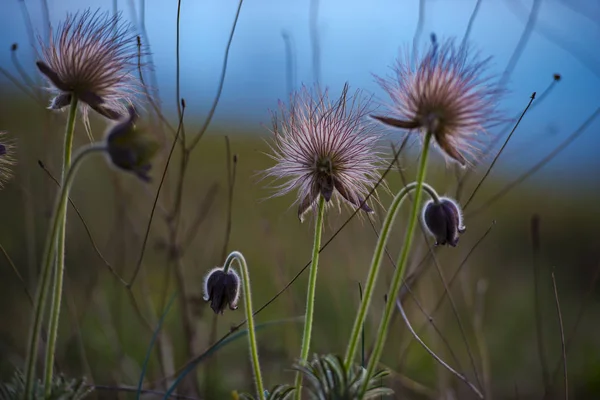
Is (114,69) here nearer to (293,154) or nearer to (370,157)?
(293,154)

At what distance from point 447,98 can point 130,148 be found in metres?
0.77

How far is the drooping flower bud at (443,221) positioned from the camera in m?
1.50

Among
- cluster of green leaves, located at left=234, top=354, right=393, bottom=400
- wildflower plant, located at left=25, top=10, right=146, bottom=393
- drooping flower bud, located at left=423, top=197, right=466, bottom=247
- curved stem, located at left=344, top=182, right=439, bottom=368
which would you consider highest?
wildflower plant, located at left=25, top=10, right=146, bottom=393

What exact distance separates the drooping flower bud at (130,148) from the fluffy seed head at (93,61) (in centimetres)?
38

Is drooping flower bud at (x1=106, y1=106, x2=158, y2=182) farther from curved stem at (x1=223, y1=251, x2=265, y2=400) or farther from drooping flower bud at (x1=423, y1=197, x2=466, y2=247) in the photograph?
drooping flower bud at (x1=423, y1=197, x2=466, y2=247)

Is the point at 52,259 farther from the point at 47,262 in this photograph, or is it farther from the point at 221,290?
the point at 221,290

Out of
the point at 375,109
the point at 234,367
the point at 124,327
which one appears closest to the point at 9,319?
the point at 124,327

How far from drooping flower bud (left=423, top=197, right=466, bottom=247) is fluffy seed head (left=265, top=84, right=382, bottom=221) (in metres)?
0.29

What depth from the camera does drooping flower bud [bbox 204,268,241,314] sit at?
1.67m

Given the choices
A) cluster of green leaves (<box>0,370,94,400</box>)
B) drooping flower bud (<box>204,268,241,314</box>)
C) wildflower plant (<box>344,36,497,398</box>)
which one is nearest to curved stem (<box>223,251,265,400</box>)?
drooping flower bud (<box>204,268,241,314</box>)

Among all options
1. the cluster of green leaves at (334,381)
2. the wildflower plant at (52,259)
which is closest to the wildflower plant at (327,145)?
the cluster of green leaves at (334,381)

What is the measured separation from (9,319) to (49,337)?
246cm

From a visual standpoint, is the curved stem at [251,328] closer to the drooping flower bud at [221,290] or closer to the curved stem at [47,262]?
the drooping flower bud at [221,290]

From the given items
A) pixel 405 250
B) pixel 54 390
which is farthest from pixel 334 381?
pixel 54 390
